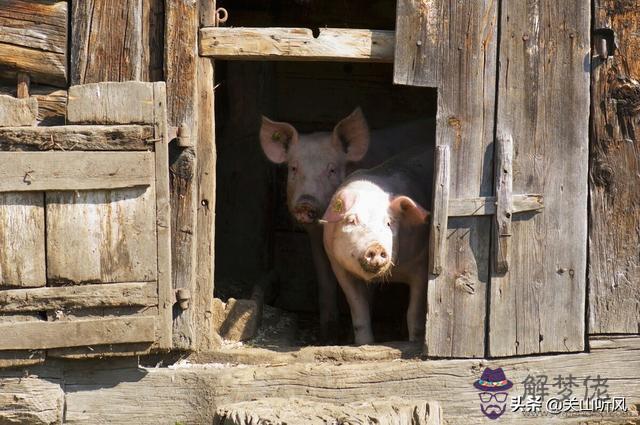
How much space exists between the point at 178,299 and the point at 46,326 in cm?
75

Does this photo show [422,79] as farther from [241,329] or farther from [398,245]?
[241,329]

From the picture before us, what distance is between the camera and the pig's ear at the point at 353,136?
24.6 feet

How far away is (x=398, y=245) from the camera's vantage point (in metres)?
6.66

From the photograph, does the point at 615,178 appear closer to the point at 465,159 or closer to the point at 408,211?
the point at 465,159

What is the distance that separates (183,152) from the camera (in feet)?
19.7

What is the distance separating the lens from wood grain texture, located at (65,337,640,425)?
6105 millimetres

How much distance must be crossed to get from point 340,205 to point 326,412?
1.34 metres

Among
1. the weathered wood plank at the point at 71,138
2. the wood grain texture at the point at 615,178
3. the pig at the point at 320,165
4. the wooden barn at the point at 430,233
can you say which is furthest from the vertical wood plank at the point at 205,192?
the wood grain texture at the point at 615,178

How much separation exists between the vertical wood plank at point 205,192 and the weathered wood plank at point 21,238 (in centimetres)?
91

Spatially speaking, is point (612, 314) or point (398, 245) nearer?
point (612, 314)

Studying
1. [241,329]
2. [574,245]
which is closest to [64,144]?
[241,329]

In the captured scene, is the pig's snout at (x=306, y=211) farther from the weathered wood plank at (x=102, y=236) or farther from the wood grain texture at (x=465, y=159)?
the weathered wood plank at (x=102, y=236)

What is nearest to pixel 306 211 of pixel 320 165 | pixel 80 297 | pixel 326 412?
pixel 320 165

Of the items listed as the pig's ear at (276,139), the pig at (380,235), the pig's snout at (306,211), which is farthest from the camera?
the pig's ear at (276,139)
